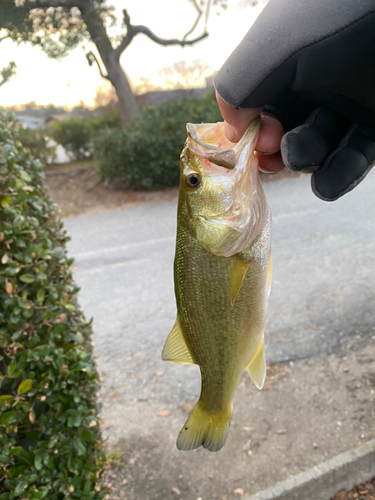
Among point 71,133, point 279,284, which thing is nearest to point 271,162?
point 279,284

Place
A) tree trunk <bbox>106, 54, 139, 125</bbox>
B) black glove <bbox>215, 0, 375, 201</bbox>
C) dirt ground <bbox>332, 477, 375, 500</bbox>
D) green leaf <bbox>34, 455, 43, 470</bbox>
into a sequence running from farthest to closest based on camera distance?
tree trunk <bbox>106, 54, 139, 125</bbox> < dirt ground <bbox>332, 477, 375, 500</bbox> < green leaf <bbox>34, 455, 43, 470</bbox> < black glove <bbox>215, 0, 375, 201</bbox>

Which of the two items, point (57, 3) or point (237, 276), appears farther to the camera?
point (57, 3)

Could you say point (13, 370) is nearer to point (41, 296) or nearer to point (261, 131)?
point (41, 296)

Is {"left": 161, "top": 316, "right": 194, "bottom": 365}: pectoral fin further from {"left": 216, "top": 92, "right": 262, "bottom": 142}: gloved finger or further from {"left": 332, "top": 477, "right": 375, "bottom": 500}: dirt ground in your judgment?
{"left": 332, "top": 477, "right": 375, "bottom": 500}: dirt ground

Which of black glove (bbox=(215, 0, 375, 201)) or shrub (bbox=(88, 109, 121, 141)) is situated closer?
black glove (bbox=(215, 0, 375, 201))

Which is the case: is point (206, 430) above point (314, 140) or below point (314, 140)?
below

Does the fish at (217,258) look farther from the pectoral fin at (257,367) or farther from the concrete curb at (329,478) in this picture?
the concrete curb at (329,478)

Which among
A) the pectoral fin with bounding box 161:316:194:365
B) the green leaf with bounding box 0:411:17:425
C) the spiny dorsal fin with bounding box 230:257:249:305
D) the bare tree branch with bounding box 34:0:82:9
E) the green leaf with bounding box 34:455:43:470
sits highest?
the bare tree branch with bounding box 34:0:82:9

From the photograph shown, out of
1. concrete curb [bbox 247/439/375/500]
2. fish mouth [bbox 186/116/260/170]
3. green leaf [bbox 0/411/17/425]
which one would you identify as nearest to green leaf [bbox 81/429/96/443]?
green leaf [bbox 0/411/17/425]
